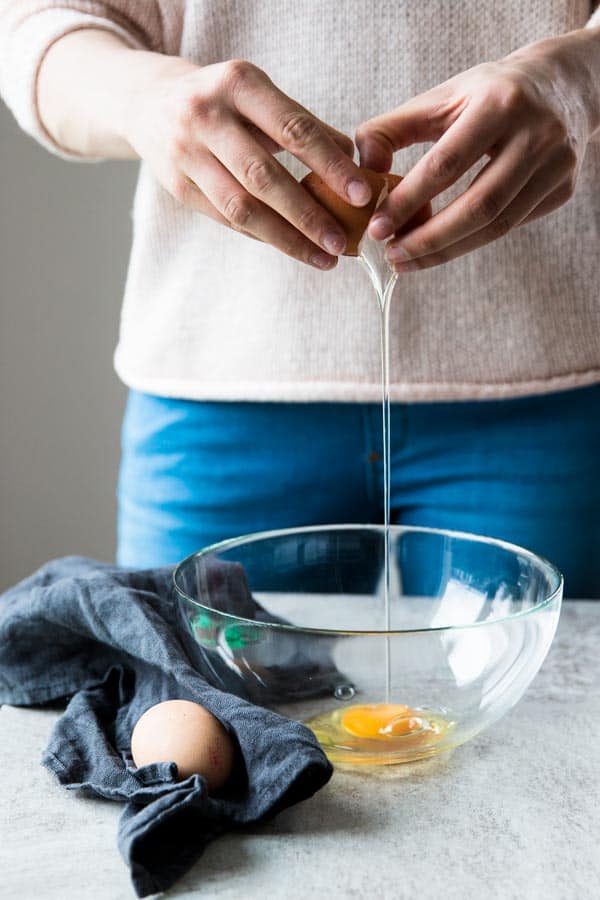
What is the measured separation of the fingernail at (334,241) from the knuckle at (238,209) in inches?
2.4

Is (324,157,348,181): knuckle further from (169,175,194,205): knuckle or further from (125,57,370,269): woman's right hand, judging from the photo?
(169,175,194,205): knuckle

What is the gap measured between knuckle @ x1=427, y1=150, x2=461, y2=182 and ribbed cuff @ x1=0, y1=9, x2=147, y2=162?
482 mm

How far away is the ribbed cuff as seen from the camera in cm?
111

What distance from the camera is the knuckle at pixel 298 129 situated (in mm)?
765

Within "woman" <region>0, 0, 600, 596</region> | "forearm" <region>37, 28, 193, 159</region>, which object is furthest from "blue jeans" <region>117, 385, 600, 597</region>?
"forearm" <region>37, 28, 193, 159</region>

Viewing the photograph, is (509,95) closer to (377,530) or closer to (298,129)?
(298,129)

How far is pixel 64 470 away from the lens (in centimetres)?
247

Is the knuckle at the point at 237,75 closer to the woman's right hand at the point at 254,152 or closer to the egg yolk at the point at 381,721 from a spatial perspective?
the woman's right hand at the point at 254,152

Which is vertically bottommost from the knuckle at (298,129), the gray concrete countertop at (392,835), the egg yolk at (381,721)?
the gray concrete countertop at (392,835)

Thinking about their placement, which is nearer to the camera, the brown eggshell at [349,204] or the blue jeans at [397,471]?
the brown eggshell at [349,204]

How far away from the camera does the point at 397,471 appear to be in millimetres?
1166

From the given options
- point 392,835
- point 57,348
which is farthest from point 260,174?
point 57,348

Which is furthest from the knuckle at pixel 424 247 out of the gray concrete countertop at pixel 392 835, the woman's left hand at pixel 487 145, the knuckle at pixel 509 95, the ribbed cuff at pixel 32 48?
A: the ribbed cuff at pixel 32 48

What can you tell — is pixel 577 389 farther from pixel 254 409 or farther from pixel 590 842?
pixel 590 842
